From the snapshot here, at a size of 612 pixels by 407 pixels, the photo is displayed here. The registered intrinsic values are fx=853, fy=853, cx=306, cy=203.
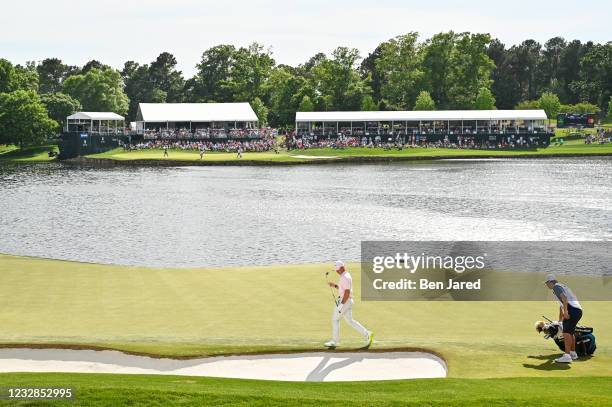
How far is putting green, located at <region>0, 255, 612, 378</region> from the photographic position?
2373 centimetres

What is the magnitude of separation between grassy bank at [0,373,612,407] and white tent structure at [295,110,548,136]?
156916 mm

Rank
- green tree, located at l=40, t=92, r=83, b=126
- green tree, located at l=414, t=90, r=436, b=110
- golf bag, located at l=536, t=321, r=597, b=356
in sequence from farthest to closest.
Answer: green tree, located at l=40, t=92, r=83, b=126 → green tree, located at l=414, t=90, r=436, b=110 → golf bag, located at l=536, t=321, r=597, b=356

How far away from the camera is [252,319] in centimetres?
3042

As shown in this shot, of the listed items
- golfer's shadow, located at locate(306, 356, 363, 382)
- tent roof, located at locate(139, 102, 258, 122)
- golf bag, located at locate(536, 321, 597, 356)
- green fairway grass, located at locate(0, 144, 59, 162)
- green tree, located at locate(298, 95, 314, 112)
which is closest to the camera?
golfer's shadow, located at locate(306, 356, 363, 382)

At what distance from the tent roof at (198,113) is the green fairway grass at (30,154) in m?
21.6

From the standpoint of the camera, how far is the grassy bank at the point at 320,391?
1727cm

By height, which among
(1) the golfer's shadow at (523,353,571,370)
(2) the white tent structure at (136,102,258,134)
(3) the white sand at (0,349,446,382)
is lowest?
(3) the white sand at (0,349,446,382)

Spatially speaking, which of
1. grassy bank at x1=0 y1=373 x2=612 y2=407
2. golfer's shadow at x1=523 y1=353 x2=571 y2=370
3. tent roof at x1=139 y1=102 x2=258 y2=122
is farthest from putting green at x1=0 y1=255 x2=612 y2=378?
tent roof at x1=139 y1=102 x2=258 y2=122

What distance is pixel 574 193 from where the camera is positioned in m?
96.5

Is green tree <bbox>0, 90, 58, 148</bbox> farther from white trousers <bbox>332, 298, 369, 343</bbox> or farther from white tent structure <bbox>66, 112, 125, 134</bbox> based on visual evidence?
white trousers <bbox>332, 298, 369, 343</bbox>

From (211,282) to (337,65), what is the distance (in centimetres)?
16327

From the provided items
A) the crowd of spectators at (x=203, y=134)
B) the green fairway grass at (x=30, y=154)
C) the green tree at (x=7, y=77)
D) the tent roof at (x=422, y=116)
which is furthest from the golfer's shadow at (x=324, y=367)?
the green tree at (x=7, y=77)

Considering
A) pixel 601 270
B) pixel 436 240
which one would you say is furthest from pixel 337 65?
pixel 601 270

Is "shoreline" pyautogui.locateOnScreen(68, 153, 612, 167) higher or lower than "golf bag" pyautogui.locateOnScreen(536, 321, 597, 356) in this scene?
lower
